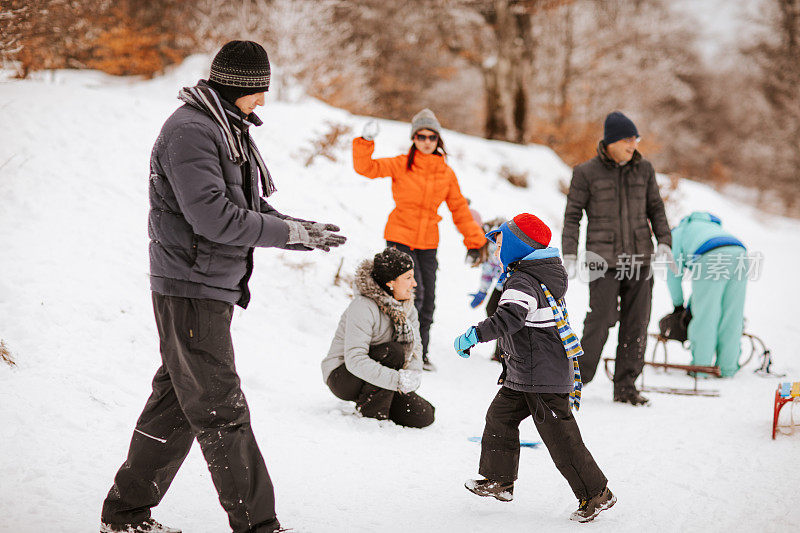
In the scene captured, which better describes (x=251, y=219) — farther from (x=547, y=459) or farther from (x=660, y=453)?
(x=660, y=453)

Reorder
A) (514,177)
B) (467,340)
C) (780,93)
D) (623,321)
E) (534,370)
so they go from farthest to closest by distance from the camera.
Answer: (780,93) → (514,177) → (623,321) → (534,370) → (467,340)

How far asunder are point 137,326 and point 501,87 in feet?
40.5

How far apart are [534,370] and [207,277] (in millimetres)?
1599

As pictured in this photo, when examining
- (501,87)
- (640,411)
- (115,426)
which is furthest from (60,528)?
(501,87)

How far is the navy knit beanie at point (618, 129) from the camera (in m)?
5.25

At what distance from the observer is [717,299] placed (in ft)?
20.8

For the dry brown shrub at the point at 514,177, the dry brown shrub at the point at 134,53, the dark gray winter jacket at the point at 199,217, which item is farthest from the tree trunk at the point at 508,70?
the dark gray winter jacket at the point at 199,217

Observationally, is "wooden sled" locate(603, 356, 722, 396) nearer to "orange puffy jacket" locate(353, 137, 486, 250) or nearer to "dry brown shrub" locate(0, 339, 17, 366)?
"orange puffy jacket" locate(353, 137, 486, 250)

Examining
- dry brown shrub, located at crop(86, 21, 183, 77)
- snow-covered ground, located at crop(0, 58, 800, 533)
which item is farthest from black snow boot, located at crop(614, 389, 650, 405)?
dry brown shrub, located at crop(86, 21, 183, 77)

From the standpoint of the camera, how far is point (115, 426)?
145 inches

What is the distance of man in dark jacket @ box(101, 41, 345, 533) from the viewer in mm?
2488

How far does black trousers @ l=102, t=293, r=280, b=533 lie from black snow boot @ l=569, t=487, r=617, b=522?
1.45 meters

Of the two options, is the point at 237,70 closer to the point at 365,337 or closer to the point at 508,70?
the point at 365,337

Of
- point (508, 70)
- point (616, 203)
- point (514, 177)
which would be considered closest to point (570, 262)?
point (616, 203)
